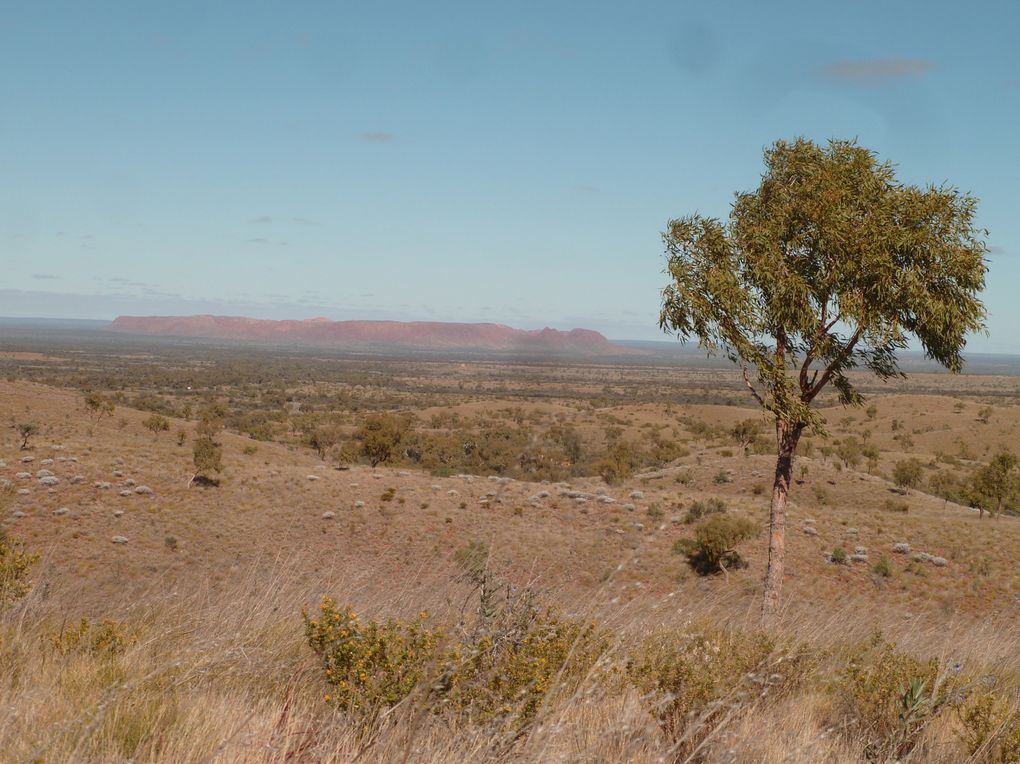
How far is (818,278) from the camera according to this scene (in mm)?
10844

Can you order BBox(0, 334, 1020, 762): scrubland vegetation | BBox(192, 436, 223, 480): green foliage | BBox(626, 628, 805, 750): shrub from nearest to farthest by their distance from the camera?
1. BBox(0, 334, 1020, 762): scrubland vegetation
2. BBox(626, 628, 805, 750): shrub
3. BBox(192, 436, 223, 480): green foliage

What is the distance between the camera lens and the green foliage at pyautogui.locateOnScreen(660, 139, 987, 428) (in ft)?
34.1

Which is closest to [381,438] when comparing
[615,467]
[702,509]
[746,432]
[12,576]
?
[615,467]

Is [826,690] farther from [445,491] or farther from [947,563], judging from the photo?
[445,491]

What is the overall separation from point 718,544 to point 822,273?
17603 millimetres

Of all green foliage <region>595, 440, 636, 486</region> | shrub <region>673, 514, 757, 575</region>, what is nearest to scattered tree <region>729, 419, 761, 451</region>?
green foliage <region>595, 440, 636, 486</region>

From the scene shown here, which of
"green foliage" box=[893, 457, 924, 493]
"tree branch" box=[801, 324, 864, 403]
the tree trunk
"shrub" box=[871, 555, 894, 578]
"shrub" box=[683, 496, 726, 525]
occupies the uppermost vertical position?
"tree branch" box=[801, 324, 864, 403]

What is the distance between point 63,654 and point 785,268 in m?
10.2

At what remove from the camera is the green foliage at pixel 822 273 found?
10391mm

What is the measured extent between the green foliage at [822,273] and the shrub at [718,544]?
15.9 m

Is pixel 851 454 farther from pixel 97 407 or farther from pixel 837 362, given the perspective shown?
pixel 97 407

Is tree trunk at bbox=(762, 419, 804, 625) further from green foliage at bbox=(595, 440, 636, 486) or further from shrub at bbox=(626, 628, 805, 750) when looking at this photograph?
green foliage at bbox=(595, 440, 636, 486)

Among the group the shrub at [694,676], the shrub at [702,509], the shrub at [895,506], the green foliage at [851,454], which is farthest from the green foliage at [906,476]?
the shrub at [694,676]

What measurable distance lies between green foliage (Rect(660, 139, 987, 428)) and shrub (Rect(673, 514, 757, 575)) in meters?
15.9
